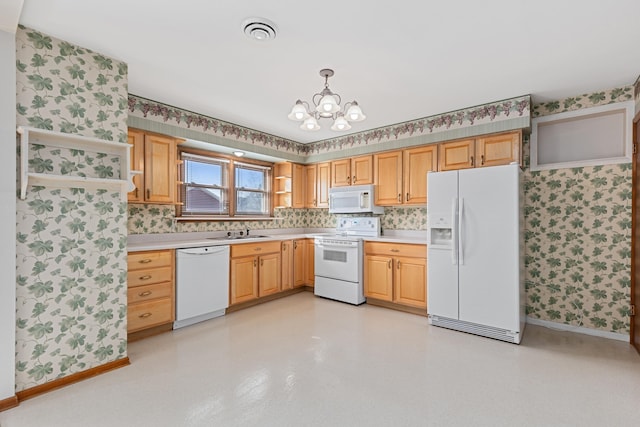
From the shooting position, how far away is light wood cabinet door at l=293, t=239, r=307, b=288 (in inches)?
194

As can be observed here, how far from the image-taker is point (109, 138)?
255 cm

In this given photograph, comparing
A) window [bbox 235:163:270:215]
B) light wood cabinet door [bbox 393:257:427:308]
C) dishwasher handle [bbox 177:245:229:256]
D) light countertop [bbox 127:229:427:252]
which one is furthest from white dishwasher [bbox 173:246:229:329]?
light wood cabinet door [bbox 393:257:427:308]

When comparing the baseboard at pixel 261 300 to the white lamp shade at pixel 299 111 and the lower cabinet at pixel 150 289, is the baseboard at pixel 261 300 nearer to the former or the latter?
the lower cabinet at pixel 150 289

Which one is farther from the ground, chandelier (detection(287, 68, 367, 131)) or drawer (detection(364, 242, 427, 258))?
chandelier (detection(287, 68, 367, 131))

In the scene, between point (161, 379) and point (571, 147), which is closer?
point (161, 379)

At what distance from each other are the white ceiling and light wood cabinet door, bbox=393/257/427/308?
6.21ft

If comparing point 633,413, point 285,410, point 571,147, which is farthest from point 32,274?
point 571,147

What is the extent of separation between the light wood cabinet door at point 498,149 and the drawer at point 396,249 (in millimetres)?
1198

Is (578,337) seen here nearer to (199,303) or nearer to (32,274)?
(199,303)

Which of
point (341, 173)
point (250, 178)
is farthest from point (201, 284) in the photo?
point (341, 173)

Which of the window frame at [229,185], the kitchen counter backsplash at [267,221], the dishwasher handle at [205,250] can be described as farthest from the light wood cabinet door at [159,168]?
the dishwasher handle at [205,250]

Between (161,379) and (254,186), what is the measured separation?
3212mm

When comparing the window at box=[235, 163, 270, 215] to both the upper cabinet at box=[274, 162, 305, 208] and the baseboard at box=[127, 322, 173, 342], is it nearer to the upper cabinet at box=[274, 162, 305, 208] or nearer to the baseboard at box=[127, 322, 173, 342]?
the upper cabinet at box=[274, 162, 305, 208]

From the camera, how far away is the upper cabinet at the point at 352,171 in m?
4.73
